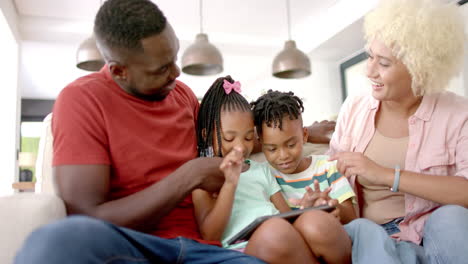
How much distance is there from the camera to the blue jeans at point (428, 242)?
3.90 ft

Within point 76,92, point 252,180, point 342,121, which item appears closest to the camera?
point 76,92

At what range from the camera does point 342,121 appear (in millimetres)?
1797

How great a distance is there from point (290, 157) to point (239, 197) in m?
0.27

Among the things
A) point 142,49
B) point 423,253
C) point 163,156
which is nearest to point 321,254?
point 423,253

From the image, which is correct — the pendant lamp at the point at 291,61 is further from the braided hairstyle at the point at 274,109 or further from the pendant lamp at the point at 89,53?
the braided hairstyle at the point at 274,109

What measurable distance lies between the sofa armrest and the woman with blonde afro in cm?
89

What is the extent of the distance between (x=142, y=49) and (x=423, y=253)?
109 cm

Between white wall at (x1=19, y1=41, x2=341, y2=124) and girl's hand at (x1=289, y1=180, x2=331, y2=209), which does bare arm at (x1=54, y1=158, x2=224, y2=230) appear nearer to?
girl's hand at (x1=289, y1=180, x2=331, y2=209)

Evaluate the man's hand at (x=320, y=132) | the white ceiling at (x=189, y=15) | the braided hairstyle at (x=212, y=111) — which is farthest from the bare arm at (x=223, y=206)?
the white ceiling at (x=189, y=15)

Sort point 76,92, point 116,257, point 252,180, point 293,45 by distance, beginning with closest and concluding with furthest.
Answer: point 116,257 → point 76,92 → point 252,180 → point 293,45

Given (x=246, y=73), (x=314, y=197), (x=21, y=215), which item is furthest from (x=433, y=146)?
(x=246, y=73)

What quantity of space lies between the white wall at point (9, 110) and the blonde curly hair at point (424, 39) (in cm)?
461

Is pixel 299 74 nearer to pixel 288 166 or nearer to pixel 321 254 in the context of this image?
pixel 288 166

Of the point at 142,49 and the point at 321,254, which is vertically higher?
the point at 142,49
